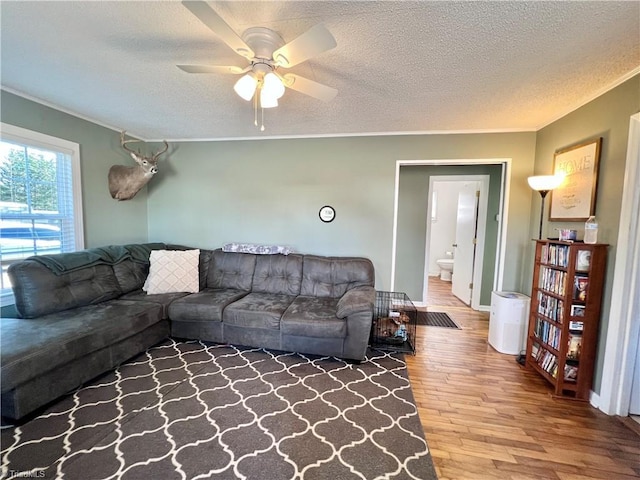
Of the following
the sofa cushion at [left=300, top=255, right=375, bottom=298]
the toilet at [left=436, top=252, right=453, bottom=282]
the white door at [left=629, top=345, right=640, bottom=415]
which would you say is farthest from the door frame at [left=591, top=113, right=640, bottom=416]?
the toilet at [left=436, top=252, right=453, bottom=282]

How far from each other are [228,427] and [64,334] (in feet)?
A: 4.55

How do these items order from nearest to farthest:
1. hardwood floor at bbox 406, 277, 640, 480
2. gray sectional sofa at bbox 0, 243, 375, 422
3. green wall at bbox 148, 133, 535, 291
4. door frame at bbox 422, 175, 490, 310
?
hardwood floor at bbox 406, 277, 640, 480 → gray sectional sofa at bbox 0, 243, 375, 422 → green wall at bbox 148, 133, 535, 291 → door frame at bbox 422, 175, 490, 310

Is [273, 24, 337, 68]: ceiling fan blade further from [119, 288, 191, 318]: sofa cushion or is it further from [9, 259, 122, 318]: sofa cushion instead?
[9, 259, 122, 318]: sofa cushion

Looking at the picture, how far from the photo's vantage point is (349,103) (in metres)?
2.47

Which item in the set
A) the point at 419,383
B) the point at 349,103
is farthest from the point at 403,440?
the point at 349,103

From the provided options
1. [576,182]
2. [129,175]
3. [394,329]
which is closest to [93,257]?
[129,175]

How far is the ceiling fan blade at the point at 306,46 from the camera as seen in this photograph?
3.96ft

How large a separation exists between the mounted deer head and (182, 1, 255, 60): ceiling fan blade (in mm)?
2480

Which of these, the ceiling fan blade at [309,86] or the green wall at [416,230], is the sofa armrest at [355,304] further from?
the green wall at [416,230]

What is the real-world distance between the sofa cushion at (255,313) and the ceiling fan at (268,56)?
1839 millimetres

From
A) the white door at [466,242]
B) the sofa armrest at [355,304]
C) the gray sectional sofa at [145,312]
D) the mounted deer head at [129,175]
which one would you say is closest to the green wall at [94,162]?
the mounted deer head at [129,175]

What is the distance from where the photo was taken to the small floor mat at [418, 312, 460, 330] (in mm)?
3523

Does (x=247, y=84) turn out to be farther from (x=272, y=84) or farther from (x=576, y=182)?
(x=576, y=182)

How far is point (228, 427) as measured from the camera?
5.56 feet
